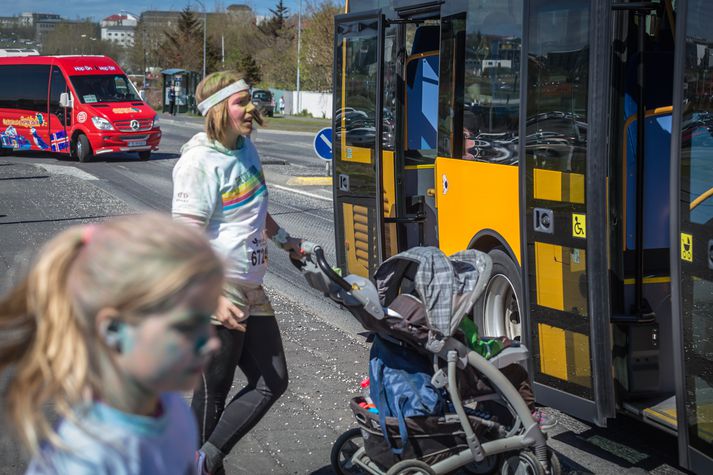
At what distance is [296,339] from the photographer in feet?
26.7

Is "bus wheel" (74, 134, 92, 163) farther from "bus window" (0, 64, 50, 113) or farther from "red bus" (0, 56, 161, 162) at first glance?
"bus window" (0, 64, 50, 113)

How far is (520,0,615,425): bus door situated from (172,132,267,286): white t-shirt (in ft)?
6.47

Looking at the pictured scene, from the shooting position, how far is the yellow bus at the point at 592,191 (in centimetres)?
468

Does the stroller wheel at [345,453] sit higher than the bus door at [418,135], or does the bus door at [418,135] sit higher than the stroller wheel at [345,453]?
the bus door at [418,135]

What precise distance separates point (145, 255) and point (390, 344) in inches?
125

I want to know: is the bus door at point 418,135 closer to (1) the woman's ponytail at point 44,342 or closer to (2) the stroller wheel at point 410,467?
(2) the stroller wheel at point 410,467

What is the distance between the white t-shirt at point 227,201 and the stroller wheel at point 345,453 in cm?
113

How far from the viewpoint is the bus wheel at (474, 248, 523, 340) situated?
649 cm

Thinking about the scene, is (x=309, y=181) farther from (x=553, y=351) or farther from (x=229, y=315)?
(x=229, y=315)

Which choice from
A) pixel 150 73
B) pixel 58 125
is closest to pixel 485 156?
pixel 58 125

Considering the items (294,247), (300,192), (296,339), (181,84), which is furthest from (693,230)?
(181,84)

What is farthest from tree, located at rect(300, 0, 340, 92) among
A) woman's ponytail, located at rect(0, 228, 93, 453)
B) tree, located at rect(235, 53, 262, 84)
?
woman's ponytail, located at rect(0, 228, 93, 453)

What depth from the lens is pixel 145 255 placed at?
1706 mm

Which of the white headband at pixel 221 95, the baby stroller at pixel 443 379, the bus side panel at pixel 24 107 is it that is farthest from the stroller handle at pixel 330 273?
the bus side panel at pixel 24 107
